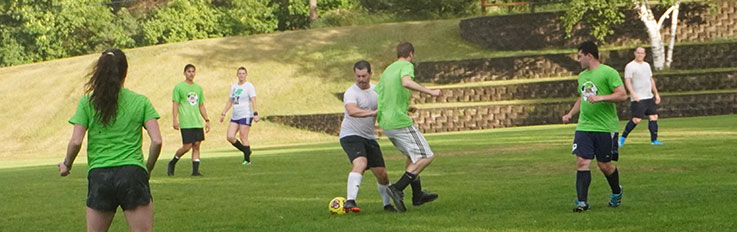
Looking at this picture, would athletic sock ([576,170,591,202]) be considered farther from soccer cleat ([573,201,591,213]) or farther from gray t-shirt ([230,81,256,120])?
gray t-shirt ([230,81,256,120])

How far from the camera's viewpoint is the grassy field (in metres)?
11.7

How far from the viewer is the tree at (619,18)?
1650 inches

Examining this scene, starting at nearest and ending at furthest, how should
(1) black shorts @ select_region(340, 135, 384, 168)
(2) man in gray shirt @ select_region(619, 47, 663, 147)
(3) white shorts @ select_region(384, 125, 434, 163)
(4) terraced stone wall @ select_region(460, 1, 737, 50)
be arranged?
(3) white shorts @ select_region(384, 125, 434, 163) → (1) black shorts @ select_region(340, 135, 384, 168) → (2) man in gray shirt @ select_region(619, 47, 663, 147) → (4) terraced stone wall @ select_region(460, 1, 737, 50)

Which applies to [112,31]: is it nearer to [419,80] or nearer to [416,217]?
[419,80]

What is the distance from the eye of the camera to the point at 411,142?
1319 centimetres

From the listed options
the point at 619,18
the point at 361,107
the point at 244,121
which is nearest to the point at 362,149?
the point at 361,107

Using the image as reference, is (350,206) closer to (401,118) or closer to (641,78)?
(401,118)

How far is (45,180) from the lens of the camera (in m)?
20.9

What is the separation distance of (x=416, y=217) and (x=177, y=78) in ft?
133

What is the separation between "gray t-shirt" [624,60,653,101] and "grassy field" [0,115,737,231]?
1012mm

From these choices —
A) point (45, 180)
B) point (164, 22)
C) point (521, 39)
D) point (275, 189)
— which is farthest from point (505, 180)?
point (164, 22)

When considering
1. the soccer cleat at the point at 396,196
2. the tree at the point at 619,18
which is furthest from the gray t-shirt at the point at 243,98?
the tree at the point at 619,18

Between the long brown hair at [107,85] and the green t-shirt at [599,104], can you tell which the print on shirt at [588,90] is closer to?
the green t-shirt at [599,104]

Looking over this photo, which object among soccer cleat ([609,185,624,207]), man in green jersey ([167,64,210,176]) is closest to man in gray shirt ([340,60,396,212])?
soccer cleat ([609,185,624,207])
